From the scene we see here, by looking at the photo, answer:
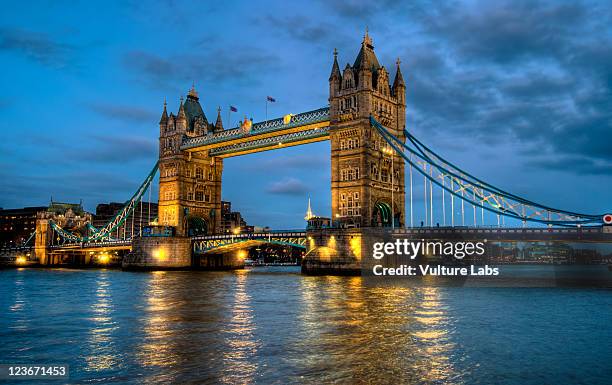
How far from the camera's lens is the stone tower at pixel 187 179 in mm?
92562

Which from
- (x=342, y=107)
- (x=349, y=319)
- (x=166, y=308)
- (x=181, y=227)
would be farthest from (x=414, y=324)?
(x=181, y=227)

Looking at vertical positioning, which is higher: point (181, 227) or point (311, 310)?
point (181, 227)

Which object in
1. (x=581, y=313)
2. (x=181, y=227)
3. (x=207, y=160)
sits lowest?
(x=581, y=313)

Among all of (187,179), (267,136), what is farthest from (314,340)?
(187,179)

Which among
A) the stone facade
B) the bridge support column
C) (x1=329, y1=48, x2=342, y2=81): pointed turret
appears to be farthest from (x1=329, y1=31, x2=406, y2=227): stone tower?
the bridge support column

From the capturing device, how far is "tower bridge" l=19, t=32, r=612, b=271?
6278cm

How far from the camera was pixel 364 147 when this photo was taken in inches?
2712

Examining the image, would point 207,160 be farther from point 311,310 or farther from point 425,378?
point 425,378

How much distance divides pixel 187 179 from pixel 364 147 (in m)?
36.6

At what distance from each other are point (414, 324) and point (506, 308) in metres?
10.1

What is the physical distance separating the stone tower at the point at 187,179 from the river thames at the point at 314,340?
55538mm

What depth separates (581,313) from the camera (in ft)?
104

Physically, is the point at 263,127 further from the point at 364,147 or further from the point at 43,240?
the point at 43,240

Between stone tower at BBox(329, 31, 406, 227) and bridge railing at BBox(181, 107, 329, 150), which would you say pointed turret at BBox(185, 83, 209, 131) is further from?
stone tower at BBox(329, 31, 406, 227)
